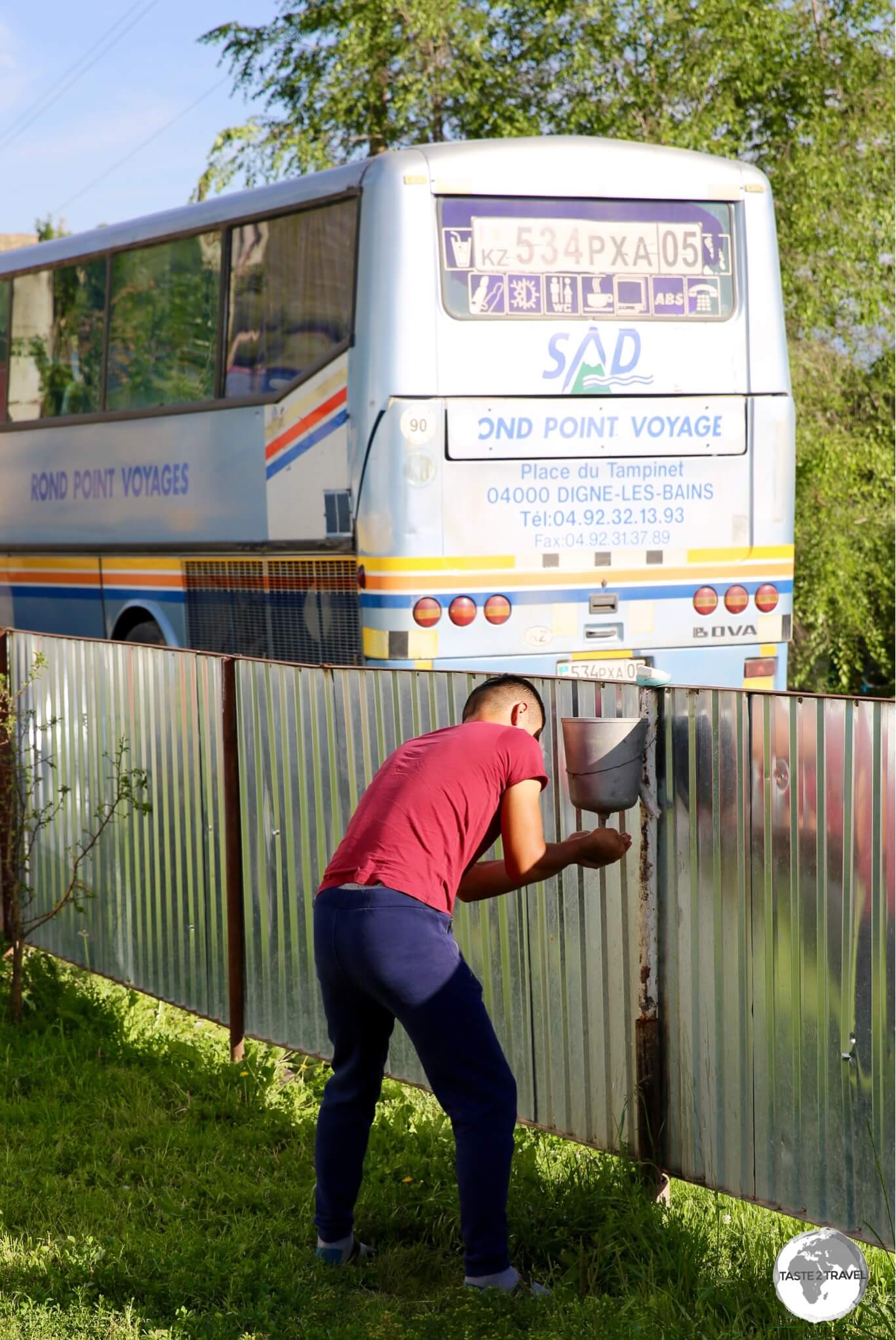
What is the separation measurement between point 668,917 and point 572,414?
17.4ft

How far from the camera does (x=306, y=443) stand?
941 cm

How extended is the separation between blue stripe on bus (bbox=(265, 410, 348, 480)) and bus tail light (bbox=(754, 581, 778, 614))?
271 cm

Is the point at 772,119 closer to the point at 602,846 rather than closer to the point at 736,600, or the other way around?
the point at 736,600

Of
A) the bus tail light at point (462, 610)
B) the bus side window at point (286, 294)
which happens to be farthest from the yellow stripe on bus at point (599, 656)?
the bus side window at point (286, 294)

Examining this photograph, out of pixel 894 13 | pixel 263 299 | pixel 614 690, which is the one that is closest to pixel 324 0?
pixel 894 13

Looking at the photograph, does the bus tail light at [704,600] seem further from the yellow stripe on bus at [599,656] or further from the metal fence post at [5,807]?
the metal fence post at [5,807]

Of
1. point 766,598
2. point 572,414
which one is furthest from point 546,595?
point 766,598

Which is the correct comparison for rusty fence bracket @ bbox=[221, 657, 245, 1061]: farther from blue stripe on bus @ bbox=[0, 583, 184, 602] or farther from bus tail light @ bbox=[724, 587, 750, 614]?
blue stripe on bus @ bbox=[0, 583, 184, 602]

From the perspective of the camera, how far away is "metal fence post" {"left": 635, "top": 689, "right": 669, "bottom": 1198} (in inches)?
171

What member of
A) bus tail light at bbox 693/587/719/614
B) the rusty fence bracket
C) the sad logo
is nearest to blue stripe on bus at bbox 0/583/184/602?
the sad logo

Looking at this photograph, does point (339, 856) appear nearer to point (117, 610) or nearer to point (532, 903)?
point (532, 903)

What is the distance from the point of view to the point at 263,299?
32.7 feet

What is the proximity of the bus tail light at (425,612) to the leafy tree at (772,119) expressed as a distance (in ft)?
20.0

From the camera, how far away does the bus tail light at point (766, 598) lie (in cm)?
974
